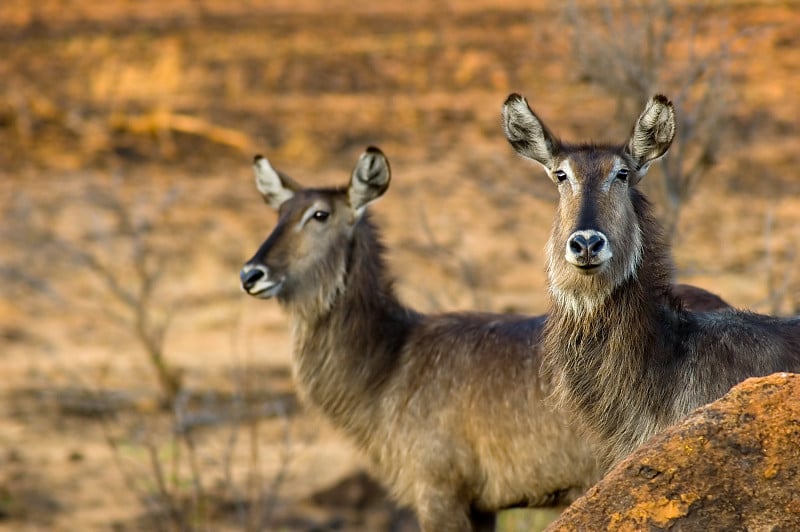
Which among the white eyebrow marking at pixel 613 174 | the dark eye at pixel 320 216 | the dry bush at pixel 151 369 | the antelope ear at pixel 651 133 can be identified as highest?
the antelope ear at pixel 651 133

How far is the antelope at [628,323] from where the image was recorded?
4855 mm

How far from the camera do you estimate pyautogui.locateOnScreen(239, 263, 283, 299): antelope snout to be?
6719mm

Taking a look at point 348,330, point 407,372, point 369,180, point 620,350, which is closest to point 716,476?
point 620,350

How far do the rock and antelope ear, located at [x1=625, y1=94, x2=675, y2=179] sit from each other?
1.73 metres

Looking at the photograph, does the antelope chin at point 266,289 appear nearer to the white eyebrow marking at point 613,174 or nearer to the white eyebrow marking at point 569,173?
the white eyebrow marking at point 569,173

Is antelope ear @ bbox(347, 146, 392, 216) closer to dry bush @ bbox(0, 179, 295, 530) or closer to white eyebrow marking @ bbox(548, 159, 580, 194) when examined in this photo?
dry bush @ bbox(0, 179, 295, 530)

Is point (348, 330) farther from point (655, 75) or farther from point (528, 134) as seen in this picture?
point (655, 75)

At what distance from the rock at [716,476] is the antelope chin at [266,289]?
341 cm

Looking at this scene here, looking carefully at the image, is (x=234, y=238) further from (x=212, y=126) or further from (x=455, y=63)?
(x=455, y=63)

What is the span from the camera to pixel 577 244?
480 centimetres

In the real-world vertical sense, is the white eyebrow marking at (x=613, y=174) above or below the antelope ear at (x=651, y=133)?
below

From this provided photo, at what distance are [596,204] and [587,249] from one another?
312 millimetres

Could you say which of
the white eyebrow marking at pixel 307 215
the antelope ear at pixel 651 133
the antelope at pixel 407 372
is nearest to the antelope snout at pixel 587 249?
the antelope ear at pixel 651 133

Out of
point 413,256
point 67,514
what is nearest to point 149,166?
point 413,256
